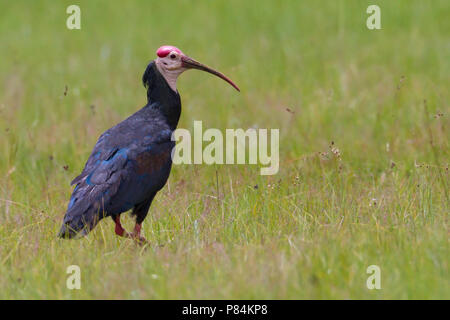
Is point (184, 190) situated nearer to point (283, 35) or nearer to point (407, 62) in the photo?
point (407, 62)

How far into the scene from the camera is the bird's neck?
273 inches

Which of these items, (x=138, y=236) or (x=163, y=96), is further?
(x=163, y=96)

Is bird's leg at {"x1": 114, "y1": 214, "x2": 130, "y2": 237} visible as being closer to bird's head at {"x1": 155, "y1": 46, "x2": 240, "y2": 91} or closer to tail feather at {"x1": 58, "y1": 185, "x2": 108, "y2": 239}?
tail feather at {"x1": 58, "y1": 185, "x2": 108, "y2": 239}

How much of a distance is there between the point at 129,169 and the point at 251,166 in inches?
69.6

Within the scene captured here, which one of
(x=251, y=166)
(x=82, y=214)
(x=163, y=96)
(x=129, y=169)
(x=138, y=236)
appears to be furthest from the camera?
(x=251, y=166)

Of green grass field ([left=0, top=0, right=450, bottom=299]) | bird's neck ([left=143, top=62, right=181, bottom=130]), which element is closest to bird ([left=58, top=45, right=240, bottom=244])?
bird's neck ([left=143, top=62, right=181, bottom=130])

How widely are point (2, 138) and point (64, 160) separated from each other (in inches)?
45.8

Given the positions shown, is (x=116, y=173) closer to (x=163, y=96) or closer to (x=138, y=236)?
(x=138, y=236)

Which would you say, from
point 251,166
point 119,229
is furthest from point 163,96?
point 251,166


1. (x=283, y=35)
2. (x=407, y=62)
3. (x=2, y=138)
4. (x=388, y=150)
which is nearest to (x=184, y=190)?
(x=388, y=150)

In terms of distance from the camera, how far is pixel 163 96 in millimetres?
6945

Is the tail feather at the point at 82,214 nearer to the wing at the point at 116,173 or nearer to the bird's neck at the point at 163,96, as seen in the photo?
the wing at the point at 116,173

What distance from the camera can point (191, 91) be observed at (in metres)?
11.1

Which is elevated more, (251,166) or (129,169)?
(251,166)
